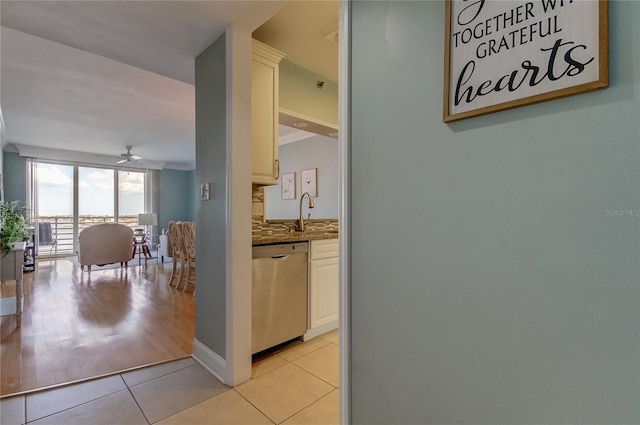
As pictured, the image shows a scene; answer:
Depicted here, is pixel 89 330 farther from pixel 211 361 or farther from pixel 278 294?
pixel 278 294

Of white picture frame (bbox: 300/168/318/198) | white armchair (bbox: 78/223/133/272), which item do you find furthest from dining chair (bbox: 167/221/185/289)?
white picture frame (bbox: 300/168/318/198)

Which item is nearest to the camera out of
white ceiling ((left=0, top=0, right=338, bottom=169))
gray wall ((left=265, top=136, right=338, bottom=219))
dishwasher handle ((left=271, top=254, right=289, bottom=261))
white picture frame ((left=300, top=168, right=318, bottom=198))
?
white ceiling ((left=0, top=0, right=338, bottom=169))

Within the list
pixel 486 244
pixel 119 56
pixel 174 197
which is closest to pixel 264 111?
pixel 119 56

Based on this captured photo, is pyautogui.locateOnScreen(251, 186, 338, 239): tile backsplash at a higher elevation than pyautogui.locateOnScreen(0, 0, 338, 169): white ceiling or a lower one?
lower

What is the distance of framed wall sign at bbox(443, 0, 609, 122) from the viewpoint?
68 cm

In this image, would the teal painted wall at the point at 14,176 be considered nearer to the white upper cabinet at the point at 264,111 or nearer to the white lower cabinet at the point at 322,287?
the white upper cabinet at the point at 264,111

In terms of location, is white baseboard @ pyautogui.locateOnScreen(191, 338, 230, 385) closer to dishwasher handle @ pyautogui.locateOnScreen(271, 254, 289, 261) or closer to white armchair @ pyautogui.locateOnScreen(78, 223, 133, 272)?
dishwasher handle @ pyautogui.locateOnScreen(271, 254, 289, 261)

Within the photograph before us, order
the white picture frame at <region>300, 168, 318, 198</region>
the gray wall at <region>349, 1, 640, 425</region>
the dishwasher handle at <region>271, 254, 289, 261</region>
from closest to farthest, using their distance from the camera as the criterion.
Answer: the gray wall at <region>349, 1, 640, 425</region>, the dishwasher handle at <region>271, 254, 289, 261</region>, the white picture frame at <region>300, 168, 318, 198</region>

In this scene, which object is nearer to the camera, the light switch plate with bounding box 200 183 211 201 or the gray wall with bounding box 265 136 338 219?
the light switch plate with bounding box 200 183 211 201

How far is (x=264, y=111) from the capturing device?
2400 mm

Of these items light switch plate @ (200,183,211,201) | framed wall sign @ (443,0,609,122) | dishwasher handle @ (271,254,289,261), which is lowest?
dishwasher handle @ (271,254,289,261)

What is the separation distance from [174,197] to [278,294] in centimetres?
827

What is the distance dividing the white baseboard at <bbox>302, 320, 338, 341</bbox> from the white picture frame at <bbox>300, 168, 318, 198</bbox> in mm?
2725

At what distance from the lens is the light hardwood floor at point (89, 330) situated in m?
2.04
